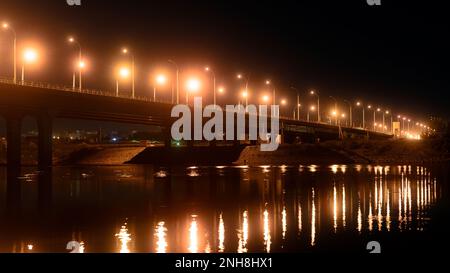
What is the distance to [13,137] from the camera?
4225 inches

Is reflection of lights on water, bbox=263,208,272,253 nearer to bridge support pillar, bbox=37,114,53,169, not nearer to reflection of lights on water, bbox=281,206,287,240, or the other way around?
reflection of lights on water, bbox=281,206,287,240

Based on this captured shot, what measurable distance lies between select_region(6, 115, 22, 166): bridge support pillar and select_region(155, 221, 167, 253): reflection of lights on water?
275 ft

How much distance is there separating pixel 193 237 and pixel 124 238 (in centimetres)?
260

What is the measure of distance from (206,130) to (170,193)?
111 meters

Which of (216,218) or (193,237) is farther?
(216,218)

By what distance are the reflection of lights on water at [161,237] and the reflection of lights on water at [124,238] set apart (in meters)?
1.07

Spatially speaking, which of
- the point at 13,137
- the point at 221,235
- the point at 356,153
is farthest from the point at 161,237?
the point at 356,153

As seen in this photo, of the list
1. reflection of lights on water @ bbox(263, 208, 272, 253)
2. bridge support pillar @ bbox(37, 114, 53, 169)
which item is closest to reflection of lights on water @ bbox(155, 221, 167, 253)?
reflection of lights on water @ bbox(263, 208, 272, 253)

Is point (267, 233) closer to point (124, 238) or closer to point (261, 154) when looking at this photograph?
point (124, 238)

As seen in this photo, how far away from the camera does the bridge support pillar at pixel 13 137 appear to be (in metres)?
106

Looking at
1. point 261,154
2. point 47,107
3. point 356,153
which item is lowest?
point 356,153

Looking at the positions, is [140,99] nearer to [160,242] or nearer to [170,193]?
[170,193]

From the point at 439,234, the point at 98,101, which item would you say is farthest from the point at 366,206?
the point at 98,101

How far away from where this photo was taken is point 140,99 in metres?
131
